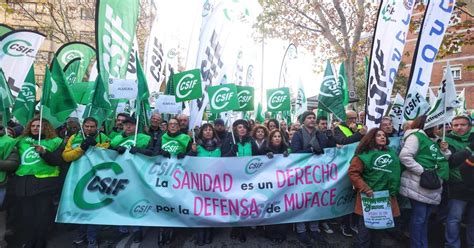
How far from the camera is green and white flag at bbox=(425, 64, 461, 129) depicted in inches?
164

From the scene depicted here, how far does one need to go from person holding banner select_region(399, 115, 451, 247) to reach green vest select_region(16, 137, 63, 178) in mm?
4723

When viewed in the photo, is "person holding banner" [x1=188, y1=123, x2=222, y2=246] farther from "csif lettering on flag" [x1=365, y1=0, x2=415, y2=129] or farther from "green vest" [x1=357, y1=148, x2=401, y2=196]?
"csif lettering on flag" [x1=365, y1=0, x2=415, y2=129]

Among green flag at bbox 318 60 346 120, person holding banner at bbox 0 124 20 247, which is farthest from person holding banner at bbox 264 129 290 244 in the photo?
person holding banner at bbox 0 124 20 247

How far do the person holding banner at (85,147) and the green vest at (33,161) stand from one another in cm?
22

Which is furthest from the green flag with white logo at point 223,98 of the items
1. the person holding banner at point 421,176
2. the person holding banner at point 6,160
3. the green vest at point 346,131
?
the person holding banner at point 6,160

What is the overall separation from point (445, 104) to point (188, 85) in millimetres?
3927

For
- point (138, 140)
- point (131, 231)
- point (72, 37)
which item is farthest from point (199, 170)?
point (72, 37)

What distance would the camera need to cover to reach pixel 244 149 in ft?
16.3

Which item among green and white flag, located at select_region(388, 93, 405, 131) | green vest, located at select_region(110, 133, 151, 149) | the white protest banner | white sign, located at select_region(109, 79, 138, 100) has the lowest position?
the white protest banner

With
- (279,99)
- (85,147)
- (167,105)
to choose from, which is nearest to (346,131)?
(279,99)

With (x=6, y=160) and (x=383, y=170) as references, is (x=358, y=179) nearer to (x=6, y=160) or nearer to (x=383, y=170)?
(x=383, y=170)

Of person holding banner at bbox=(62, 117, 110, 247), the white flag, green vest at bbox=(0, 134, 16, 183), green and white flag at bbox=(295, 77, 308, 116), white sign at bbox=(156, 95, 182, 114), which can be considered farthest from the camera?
green and white flag at bbox=(295, 77, 308, 116)

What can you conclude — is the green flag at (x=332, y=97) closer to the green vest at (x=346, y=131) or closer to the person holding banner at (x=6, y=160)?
the green vest at (x=346, y=131)

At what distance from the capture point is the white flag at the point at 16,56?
20.3 feet
